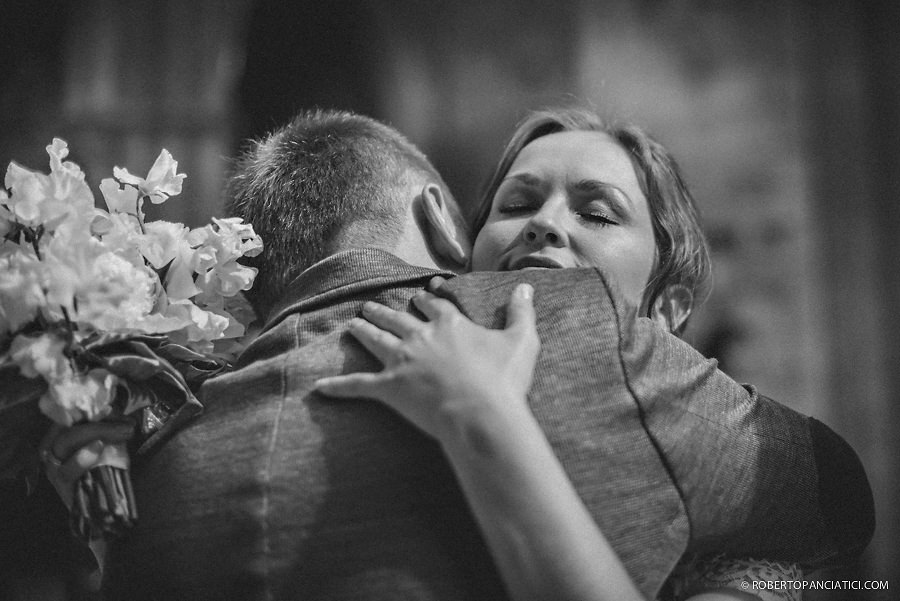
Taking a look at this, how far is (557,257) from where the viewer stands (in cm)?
151

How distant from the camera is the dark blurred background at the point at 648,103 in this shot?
3.64 metres

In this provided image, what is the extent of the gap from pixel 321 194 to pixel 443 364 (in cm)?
45

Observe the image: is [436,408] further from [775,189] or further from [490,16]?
[490,16]

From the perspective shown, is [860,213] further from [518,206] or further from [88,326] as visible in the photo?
[88,326]

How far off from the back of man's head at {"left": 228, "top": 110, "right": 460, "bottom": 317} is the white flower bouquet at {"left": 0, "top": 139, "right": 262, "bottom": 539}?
141 mm

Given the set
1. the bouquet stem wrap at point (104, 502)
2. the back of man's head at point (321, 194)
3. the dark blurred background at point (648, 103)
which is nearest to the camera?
the bouquet stem wrap at point (104, 502)

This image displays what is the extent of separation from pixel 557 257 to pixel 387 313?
40 centimetres

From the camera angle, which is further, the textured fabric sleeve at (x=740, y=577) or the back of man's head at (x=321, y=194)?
the back of man's head at (x=321, y=194)

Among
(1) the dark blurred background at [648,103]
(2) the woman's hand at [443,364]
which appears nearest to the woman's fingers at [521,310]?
(2) the woman's hand at [443,364]

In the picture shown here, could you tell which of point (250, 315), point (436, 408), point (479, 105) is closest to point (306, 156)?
point (250, 315)

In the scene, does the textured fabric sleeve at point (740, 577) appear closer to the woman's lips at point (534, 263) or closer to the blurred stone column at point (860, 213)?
the woman's lips at point (534, 263)

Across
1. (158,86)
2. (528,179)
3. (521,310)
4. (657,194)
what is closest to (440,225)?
(528,179)

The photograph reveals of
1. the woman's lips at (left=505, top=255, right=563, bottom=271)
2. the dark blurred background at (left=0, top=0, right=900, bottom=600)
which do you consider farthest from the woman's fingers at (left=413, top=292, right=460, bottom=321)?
the dark blurred background at (left=0, top=0, right=900, bottom=600)

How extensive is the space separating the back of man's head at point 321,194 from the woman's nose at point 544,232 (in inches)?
7.2
